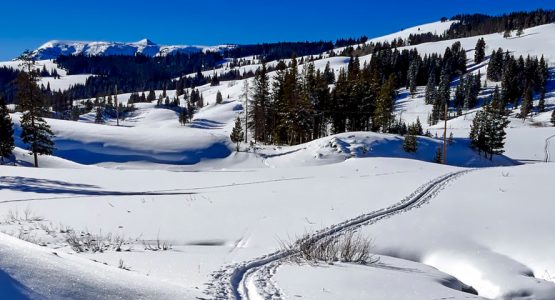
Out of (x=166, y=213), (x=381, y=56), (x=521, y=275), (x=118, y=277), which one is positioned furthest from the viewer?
(x=381, y=56)

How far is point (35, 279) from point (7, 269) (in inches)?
11.6

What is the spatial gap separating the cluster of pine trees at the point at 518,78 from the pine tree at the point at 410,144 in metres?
72.1

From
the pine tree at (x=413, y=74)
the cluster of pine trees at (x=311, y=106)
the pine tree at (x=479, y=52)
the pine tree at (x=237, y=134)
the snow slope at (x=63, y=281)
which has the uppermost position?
the pine tree at (x=479, y=52)

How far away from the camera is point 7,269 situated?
166 inches

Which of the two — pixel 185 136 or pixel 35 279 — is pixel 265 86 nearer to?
pixel 185 136

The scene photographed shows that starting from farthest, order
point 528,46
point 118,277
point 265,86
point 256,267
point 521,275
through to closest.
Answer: point 528,46 → point 265,86 → point 521,275 → point 256,267 → point 118,277

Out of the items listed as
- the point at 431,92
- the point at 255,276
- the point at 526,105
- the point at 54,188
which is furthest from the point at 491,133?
the point at 431,92

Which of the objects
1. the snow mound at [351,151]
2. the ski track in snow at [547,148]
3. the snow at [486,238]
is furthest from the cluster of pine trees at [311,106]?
the snow at [486,238]

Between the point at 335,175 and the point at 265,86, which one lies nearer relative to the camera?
the point at 335,175

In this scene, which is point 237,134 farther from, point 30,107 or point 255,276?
point 255,276

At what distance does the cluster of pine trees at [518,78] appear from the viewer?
112 metres

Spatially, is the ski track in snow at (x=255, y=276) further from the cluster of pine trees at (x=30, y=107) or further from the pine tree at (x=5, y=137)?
the pine tree at (x=5, y=137)

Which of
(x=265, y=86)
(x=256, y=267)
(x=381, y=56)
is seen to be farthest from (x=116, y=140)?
(x=381, y=56)

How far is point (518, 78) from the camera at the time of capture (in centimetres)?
11694
